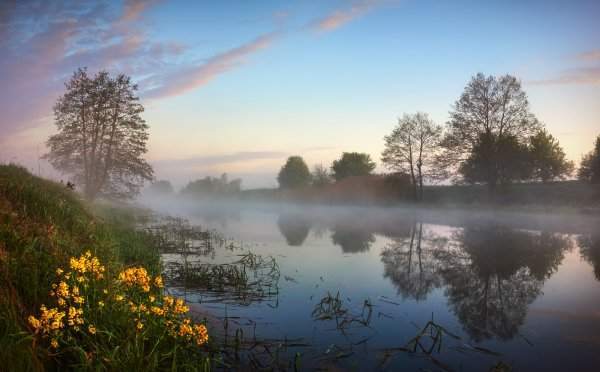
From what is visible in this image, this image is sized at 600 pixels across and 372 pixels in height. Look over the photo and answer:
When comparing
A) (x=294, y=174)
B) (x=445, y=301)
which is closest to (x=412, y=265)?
(x=445, y=301)

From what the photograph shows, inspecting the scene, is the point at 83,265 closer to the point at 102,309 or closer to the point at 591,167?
the point at 102,309

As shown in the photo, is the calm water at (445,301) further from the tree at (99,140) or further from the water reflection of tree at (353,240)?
the tree at (99,140)

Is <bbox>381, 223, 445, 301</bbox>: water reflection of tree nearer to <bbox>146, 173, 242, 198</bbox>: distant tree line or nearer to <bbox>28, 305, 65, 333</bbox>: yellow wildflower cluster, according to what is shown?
<bbox>28, 305, 65, 333</bbox>: yellow wildflower cluster

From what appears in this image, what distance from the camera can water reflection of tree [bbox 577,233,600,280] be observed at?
45.1 feet

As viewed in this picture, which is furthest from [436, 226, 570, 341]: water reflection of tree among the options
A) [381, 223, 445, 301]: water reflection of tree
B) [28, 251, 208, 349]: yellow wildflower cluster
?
[28, 251, 208, 349]: yellow wildflower cluster

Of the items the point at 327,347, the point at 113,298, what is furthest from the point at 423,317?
the point at 113,298

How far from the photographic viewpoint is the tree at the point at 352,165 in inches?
2662

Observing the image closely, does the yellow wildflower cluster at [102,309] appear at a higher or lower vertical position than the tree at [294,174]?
lower

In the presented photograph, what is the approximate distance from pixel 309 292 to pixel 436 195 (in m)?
43.9

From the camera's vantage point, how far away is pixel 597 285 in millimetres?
11023

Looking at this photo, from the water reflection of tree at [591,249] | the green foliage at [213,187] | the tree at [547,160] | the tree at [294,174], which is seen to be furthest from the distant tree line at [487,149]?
the green foliage at [213,187]

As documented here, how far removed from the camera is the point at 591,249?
16.8m

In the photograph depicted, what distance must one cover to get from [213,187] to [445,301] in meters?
149

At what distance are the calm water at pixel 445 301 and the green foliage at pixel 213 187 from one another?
387 ft
